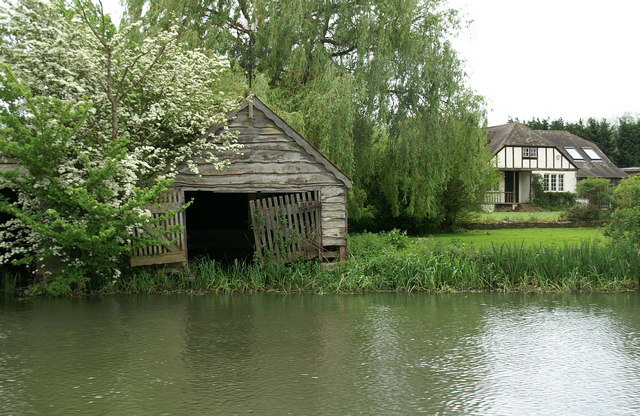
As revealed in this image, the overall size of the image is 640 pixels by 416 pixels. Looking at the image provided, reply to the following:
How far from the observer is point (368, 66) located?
2205cm

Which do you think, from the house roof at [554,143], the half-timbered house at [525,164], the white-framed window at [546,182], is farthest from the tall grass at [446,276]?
the white-framed window at [546,182]

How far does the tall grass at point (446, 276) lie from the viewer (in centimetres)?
1514

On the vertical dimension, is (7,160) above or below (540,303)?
above

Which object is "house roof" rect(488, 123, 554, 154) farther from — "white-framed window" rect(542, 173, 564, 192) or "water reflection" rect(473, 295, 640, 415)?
"water reflection" rect(473, 295, 640, 415)

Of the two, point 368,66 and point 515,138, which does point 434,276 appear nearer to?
point 368,66

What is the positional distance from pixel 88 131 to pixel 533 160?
3873cm

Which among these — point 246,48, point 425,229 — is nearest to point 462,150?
point 425,229

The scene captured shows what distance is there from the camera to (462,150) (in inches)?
963

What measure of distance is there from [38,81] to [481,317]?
1043 centimetres

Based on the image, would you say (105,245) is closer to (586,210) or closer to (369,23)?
(369,23)

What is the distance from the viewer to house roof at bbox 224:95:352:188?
16.1m

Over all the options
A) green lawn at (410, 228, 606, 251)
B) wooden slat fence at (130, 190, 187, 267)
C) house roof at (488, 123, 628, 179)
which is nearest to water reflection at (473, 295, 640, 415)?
wooden slat fence at (130, 190, 187, 267)

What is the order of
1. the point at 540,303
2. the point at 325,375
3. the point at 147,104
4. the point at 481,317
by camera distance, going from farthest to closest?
the point at 147,104 → the point at 540,303 → the point at 481,317 → the point at 325,375

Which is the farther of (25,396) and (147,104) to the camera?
(147,104)
